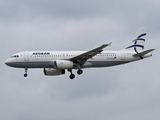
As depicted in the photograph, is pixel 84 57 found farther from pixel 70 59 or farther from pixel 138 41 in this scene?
pixel 138 41

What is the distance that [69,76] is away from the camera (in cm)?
7819

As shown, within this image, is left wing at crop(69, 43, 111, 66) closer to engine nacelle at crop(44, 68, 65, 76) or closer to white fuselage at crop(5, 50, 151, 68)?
white fuselage at crop(5, 50, 151, 68)

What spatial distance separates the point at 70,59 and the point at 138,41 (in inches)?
582

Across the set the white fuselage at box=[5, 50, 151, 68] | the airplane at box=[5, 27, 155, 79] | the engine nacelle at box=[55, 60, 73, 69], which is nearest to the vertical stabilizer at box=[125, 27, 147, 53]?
the airplane at box=[5, 27, 155, 79]

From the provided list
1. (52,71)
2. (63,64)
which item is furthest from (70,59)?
(52,71)

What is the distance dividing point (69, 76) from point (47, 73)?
3742 mm

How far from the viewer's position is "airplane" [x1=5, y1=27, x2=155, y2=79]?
7362cm

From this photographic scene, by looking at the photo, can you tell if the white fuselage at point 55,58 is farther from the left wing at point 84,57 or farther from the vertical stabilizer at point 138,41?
the vertical stabilizer at point 138,41

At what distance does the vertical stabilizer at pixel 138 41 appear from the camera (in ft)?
266

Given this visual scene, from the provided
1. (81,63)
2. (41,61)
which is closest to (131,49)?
(81,63)

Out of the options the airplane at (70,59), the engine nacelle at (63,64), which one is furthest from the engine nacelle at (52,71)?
the engine nacelle at (63,64)

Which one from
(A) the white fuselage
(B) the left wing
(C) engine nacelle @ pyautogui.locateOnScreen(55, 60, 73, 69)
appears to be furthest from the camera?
(A) the white fuselage

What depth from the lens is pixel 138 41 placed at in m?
82.8

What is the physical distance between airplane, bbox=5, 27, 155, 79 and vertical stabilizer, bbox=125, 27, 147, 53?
0.84 m
